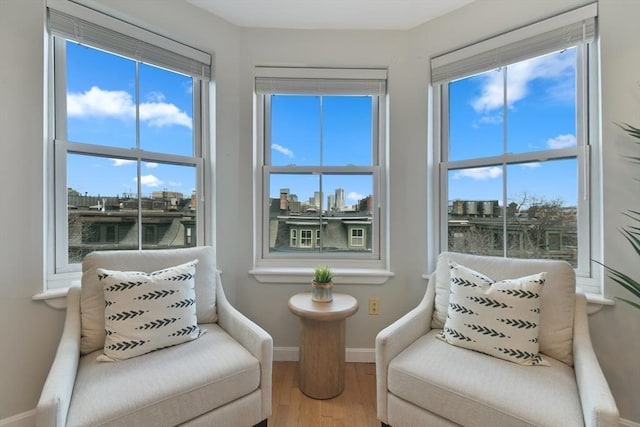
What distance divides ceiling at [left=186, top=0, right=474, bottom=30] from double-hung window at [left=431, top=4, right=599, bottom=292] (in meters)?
0.34

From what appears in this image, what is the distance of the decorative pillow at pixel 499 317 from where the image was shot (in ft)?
3.93

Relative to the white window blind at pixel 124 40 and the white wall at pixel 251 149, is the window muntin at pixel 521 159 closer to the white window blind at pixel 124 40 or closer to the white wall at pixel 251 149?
the white wall at pixel 251 149

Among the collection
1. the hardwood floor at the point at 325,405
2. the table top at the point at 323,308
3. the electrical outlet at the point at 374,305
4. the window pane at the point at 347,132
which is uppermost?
the window pane at the point at 347,132

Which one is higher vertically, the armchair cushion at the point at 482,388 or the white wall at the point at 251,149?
the white wall at the point at 251,149

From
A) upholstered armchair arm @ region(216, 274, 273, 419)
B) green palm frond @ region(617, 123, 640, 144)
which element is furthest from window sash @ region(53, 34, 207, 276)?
green palm frond @ region(617, 123, 640, 144)

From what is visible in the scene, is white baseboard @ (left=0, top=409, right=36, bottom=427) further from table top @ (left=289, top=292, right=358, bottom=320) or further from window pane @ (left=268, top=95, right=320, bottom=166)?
window pane @ (left=268, top=95, right=320, bottom=166)

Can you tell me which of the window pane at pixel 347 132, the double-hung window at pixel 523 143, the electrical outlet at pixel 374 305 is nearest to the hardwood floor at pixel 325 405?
the electrical outlet at pixel 374 305

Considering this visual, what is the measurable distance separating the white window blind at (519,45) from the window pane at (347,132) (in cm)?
55

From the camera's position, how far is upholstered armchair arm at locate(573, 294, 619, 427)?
2.69 feet

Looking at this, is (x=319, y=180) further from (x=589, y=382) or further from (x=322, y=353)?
(x=589, y=382)

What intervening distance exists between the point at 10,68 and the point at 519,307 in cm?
263

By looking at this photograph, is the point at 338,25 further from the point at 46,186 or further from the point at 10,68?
the point at 46,186

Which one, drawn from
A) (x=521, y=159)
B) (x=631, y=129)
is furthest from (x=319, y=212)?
(x=631, y=129)

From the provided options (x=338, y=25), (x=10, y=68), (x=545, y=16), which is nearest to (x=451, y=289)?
(x=545, y=16)
